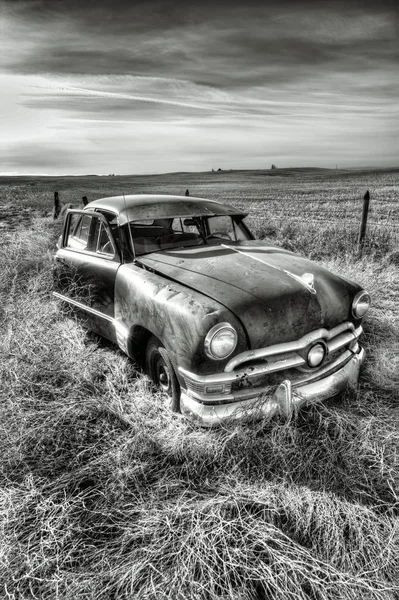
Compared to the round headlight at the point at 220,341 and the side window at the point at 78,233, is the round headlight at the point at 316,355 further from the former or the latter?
the side window at the point at 78,233

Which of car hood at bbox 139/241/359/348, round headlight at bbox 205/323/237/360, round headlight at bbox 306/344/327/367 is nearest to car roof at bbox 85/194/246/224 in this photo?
car hood at bbox 139/241/359/348

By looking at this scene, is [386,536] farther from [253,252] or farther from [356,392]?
[253,252]

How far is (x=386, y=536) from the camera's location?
2203 millimetres

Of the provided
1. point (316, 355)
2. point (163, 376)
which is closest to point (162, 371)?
point (163, 376)

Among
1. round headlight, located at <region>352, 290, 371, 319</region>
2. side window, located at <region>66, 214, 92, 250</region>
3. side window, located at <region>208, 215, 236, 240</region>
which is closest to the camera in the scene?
round headlight, located at <region>352, 290, 371, 319</region>

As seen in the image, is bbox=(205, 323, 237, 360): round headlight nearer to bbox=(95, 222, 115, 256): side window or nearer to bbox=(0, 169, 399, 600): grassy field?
bbox=(0, 169, 399, 600): grassy field

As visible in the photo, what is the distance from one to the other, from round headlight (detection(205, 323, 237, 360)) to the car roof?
1.67 metres

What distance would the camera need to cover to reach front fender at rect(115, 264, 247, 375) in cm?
271

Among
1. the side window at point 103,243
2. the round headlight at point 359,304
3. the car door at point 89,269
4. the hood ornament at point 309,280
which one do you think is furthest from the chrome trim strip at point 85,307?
the round headlight at point 359,304

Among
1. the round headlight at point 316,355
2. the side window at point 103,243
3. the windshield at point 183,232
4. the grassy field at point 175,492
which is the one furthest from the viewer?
the side window at point 103,243

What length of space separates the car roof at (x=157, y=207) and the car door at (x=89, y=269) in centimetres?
17

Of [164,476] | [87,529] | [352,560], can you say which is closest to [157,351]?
[164,476]

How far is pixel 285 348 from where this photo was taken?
112 inches

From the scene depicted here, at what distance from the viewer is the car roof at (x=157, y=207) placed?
3986 mm
